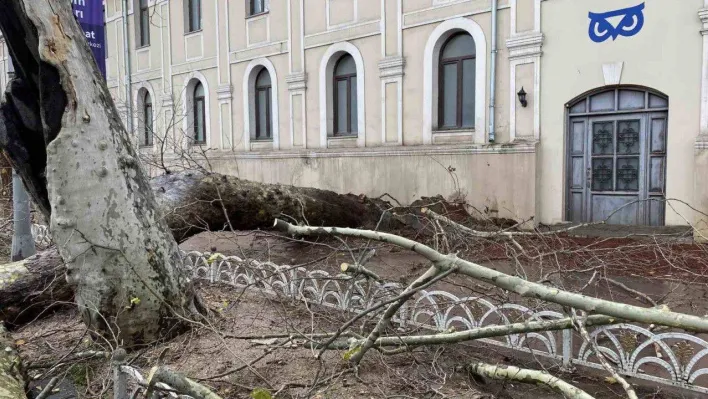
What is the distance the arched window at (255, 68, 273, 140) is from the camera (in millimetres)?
14172

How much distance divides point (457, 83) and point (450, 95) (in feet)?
0.89

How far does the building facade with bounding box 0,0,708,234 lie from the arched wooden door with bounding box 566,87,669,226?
2 centimetres

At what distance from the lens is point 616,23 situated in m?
8.35

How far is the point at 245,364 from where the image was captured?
3322 mm

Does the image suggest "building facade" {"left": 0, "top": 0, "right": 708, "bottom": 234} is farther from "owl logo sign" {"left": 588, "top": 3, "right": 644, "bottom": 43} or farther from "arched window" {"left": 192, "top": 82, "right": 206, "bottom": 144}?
"arched window" {"left": 192, "top": 82, "right": 206, "bottom": 144}

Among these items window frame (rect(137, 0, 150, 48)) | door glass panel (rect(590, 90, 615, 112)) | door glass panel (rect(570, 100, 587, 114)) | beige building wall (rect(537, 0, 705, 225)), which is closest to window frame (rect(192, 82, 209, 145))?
window frame (rect(137, 0, 150, 48))

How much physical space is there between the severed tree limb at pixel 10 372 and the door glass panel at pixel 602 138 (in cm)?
831

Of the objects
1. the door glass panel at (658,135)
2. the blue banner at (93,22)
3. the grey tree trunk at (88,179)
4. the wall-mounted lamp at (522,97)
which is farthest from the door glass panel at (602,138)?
the blue banner at (93,22)

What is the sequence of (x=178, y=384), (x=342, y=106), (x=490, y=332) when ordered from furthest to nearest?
(x=342, y=106)
(x=490, y=332)
(x=178, y=384)

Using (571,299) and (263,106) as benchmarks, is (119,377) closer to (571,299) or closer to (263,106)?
(571,299)

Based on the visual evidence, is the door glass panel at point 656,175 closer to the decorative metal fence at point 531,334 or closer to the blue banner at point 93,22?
the decorative metal fence at point 531,334

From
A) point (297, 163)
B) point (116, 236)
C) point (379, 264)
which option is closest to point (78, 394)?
point (116, 236)

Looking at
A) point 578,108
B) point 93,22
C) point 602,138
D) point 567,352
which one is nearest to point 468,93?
point 578,108

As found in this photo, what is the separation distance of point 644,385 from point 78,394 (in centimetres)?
362
